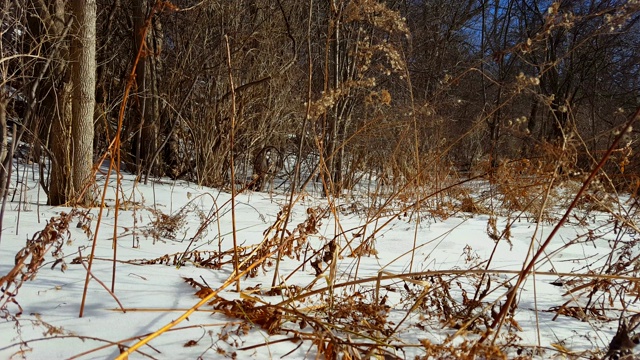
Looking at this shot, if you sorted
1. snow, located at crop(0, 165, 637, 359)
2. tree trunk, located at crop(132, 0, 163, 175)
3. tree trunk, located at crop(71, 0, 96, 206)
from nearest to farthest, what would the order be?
snow, located at crop(0, 165, 637, 359) < tree trunk, located at crop(71, 0, 96, 206) < tree trunk, located at crop(132, 0, 163, 175)

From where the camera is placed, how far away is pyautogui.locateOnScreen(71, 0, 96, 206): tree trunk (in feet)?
13.0

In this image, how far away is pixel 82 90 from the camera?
405 centimetres

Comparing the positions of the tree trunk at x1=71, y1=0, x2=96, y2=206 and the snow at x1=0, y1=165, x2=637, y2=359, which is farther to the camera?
the tree trunk at x1=71, y1=0, x2=96, y2=206

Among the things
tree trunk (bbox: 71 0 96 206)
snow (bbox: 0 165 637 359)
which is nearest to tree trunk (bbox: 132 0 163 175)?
tree trunk (bbox: 71 0 96 206)

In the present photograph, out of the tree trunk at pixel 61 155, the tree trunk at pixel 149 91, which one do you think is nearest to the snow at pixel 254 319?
the tree trunk at pixel 61 155

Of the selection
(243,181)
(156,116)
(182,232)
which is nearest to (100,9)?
(156,116)

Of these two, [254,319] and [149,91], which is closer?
[254,319]

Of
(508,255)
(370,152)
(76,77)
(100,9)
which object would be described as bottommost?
(508,255)

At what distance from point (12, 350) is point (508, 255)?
2.81 meters

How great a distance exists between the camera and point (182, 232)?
3039 millimetres

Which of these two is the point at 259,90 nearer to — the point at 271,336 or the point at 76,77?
the point at 76,77

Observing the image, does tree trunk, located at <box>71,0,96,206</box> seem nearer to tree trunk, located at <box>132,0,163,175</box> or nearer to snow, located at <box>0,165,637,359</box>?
snow, located at <box>0,165,637,359</box>

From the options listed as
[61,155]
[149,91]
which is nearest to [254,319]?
[61,155]

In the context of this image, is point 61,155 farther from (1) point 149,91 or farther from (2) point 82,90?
(1) point 149,91
